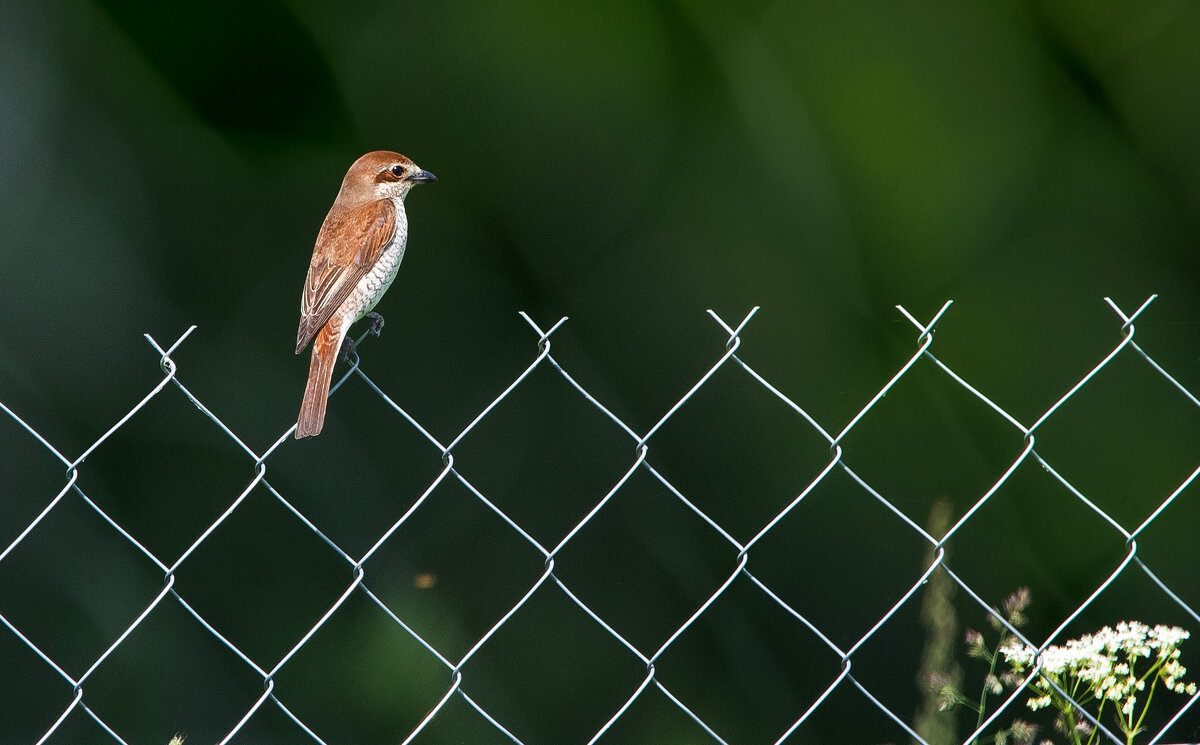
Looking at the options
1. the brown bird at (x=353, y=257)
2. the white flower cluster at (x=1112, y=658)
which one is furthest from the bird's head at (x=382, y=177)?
the white flower cluster at (x=1112, y=658)

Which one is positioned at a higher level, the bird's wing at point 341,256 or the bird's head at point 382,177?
the bird's head at point 382,177

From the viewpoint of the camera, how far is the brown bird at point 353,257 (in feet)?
7.84

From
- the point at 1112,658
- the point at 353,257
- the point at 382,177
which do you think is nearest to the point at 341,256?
the point at 353,257

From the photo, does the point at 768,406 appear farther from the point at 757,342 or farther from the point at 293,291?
the point at 293,291

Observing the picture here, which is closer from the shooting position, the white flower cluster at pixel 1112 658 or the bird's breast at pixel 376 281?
the white flower cluster at pixel 1112 658

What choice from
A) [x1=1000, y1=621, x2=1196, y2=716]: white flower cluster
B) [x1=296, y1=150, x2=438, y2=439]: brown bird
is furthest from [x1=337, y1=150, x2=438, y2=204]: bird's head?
[x1=1000, y1=621, x2=1196, y2=716]: white flower cluster

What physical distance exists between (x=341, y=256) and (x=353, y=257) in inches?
1.3

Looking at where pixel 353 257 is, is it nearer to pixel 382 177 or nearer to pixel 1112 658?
pixel 382 177

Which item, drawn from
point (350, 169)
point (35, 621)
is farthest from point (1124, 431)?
point (35, 621)

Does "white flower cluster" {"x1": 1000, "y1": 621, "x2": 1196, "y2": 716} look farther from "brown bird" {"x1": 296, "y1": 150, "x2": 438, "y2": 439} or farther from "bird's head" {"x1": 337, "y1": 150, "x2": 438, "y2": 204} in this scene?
"bird's head" {"x1": 337, "y1": 150, "x2": 438, "y2": 204}

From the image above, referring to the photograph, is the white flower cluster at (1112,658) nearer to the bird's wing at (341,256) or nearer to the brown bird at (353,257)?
the brown bird at (353,257)

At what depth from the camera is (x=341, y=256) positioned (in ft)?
8.56

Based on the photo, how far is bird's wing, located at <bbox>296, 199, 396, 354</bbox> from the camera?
2.46m

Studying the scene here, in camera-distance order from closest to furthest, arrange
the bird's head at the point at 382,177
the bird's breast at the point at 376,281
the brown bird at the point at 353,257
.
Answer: the brown bird at the point at 353,257 < the bird's breast at the point at 376,281 < the bird's head at the point at 382,177
